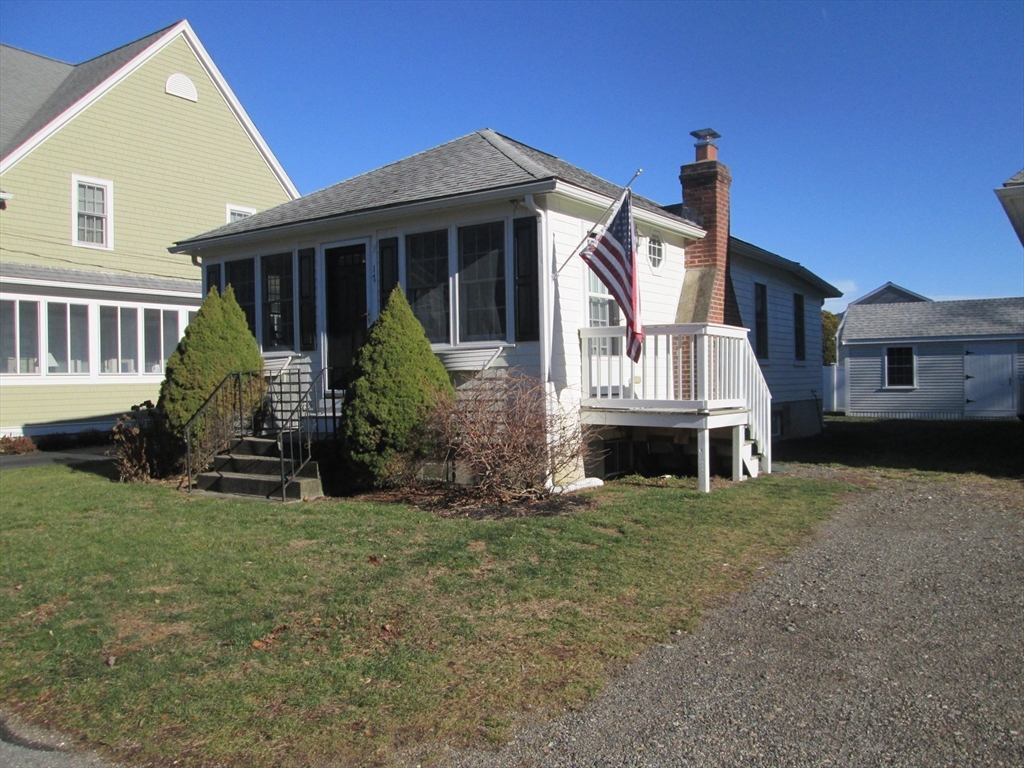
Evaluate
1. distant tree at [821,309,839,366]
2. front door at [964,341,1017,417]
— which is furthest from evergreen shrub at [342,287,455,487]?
distant tree at [821,309,839,366]

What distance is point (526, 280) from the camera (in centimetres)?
1049

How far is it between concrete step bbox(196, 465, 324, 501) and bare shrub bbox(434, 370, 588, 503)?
5.80ft

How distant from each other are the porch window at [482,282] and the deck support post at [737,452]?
3222mm

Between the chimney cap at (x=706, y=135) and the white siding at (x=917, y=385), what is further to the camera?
the white siding at (x=917, y=385)

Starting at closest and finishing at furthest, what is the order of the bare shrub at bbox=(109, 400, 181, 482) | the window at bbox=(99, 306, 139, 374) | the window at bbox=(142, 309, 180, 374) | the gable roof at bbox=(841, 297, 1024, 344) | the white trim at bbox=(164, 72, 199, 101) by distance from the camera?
the bare shrub at bbox=(109, 400, 181, 482)
the window at bbox=(99, 306, 139, 374)
the window at bbox=(142, 309, 180, 374)
the white trim at bbox=(164, 72, 199, 101)
the gable roof at bbox=(841, 297, 1024, 344)

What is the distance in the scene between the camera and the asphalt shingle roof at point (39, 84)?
778 inches

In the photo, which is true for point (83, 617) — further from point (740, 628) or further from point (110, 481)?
point (110, 481)

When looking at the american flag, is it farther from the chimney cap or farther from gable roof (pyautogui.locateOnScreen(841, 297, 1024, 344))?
gable roof (pyautogui.locateOnScreen(841, 297, 1024, 344))

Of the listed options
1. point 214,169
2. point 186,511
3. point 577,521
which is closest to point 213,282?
point 186,511

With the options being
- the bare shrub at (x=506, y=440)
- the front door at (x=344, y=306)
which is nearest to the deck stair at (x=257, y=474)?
the front door at (x=344, y=306)

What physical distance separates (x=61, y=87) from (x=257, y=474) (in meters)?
17.2

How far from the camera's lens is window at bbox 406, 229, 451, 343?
37.0 ft

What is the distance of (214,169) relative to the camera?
22.9m

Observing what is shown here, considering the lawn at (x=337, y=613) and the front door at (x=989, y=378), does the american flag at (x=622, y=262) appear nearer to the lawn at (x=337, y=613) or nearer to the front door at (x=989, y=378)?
the lawn at (x=337, y=613)
